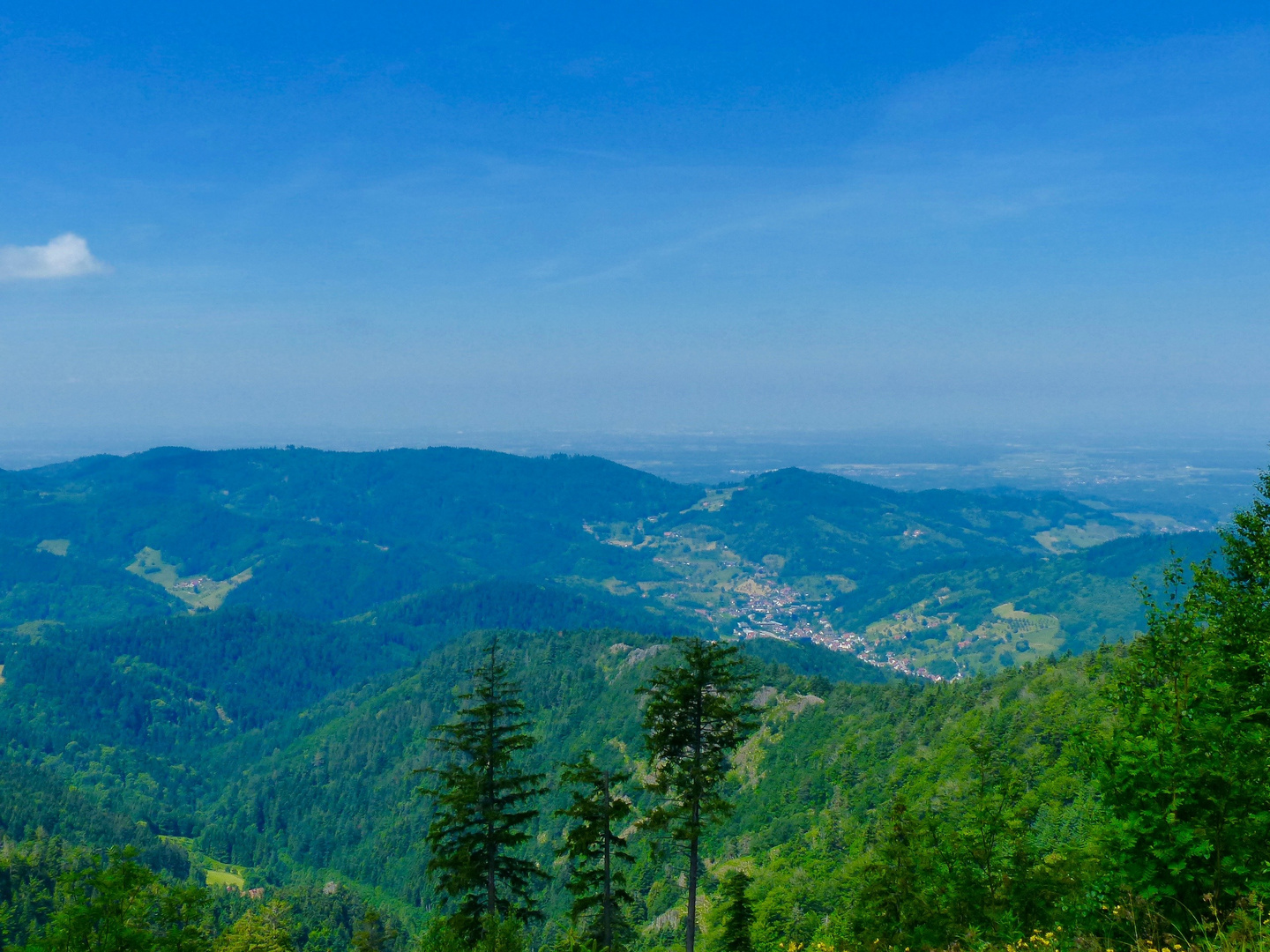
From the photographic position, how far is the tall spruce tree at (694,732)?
28797 mm

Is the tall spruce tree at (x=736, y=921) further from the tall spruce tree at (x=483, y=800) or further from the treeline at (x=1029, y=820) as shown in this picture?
the tall spruce tree at (x=483, y=800)

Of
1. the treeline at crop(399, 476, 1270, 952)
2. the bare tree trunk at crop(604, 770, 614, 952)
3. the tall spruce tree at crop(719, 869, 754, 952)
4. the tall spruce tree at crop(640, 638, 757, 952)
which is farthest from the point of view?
the tall spruce tree at crop(719, 869, 754, 952)

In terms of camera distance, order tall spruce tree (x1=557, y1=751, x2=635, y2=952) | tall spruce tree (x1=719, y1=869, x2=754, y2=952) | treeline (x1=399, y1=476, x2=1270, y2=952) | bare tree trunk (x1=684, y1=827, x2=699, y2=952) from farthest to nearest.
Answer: tall spruce tree (x1=719, y1=869, x2=754, y2=952)
bare tree trunk (x1=684, y1=827, x2=699, y2=952)
tall spruce tree (x1=557, y1=751, x2=635, y2=952)
treeline (x1=399, y1=476, x2=1270, y2=952)

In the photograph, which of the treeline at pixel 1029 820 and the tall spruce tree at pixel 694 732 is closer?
the treeline at pixel 1029 820

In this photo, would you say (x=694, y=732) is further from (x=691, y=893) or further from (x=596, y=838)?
(x=691, y=893)

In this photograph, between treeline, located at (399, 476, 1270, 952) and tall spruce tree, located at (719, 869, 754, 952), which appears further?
tall spruce tree, located at (719, 869, 754, 952)

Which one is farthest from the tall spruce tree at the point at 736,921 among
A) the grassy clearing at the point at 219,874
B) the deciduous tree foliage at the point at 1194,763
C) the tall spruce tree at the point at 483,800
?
the grassy clearing at the point at 219,874

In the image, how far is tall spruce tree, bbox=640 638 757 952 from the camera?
94.5ft

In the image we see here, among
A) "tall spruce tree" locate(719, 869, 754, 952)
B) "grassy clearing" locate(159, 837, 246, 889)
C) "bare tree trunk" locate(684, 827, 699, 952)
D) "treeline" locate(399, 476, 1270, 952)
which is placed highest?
"treeline" locate(399, 476, 1270, 952)

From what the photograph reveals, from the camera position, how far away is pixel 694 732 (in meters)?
29.6

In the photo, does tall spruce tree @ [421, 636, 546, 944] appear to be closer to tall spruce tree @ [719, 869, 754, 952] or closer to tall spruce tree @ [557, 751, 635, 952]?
tall spruce tree @ [557, 751, 635, 952]

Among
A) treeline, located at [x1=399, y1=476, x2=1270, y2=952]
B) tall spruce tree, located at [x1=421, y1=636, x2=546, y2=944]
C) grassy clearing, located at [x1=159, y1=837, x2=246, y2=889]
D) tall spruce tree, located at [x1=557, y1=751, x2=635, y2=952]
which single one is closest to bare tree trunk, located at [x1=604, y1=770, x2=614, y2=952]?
tall spruce tree, located at [x1=557, y1=751, x2=635, y2=952]

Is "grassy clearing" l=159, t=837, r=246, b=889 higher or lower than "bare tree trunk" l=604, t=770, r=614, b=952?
lower

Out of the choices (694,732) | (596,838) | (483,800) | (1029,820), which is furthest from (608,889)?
(1029,820)
